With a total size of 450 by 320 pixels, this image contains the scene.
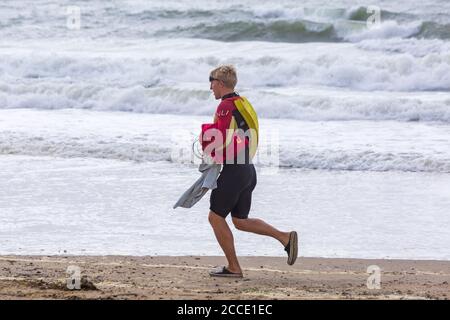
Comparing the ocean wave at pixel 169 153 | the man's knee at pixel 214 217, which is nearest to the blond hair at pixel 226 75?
the man's knee at pixel 214 217

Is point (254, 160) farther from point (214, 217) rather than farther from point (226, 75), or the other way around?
point (226, 75)

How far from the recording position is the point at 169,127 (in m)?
15.8

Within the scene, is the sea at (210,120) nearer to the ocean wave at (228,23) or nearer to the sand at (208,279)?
the ocean wave at (228,23)

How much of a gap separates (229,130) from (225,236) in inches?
29.3

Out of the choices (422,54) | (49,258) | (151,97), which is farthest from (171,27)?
(49,258)

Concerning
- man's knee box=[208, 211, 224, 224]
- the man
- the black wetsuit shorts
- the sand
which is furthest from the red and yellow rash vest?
the sand

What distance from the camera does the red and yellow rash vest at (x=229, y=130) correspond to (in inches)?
277

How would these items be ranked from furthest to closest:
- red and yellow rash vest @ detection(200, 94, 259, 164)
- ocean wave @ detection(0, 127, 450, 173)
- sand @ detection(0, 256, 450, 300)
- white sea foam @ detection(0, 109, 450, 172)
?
1. white sea foam @ detection(0, 109, 450, 172)
2. ocean wave @ detection(0, 127, 450, 173)
3. red and yellow rash vest @ detection(200, 94, 259, 164)
4. sand @ detection(0, 256, 450, 300)

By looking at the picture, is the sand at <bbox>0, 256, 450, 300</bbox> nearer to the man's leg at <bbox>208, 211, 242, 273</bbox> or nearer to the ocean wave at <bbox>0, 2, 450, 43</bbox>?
the man's leg at <bbox>208, 211, 242, 273</bbox>

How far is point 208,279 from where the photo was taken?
7.34 metres

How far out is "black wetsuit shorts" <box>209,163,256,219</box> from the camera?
23.6 ft

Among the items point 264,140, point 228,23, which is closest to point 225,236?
point 264,140

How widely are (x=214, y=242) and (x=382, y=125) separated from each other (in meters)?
7.48

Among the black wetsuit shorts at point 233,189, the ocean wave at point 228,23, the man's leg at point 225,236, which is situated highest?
the ocean wave at point 228,23
